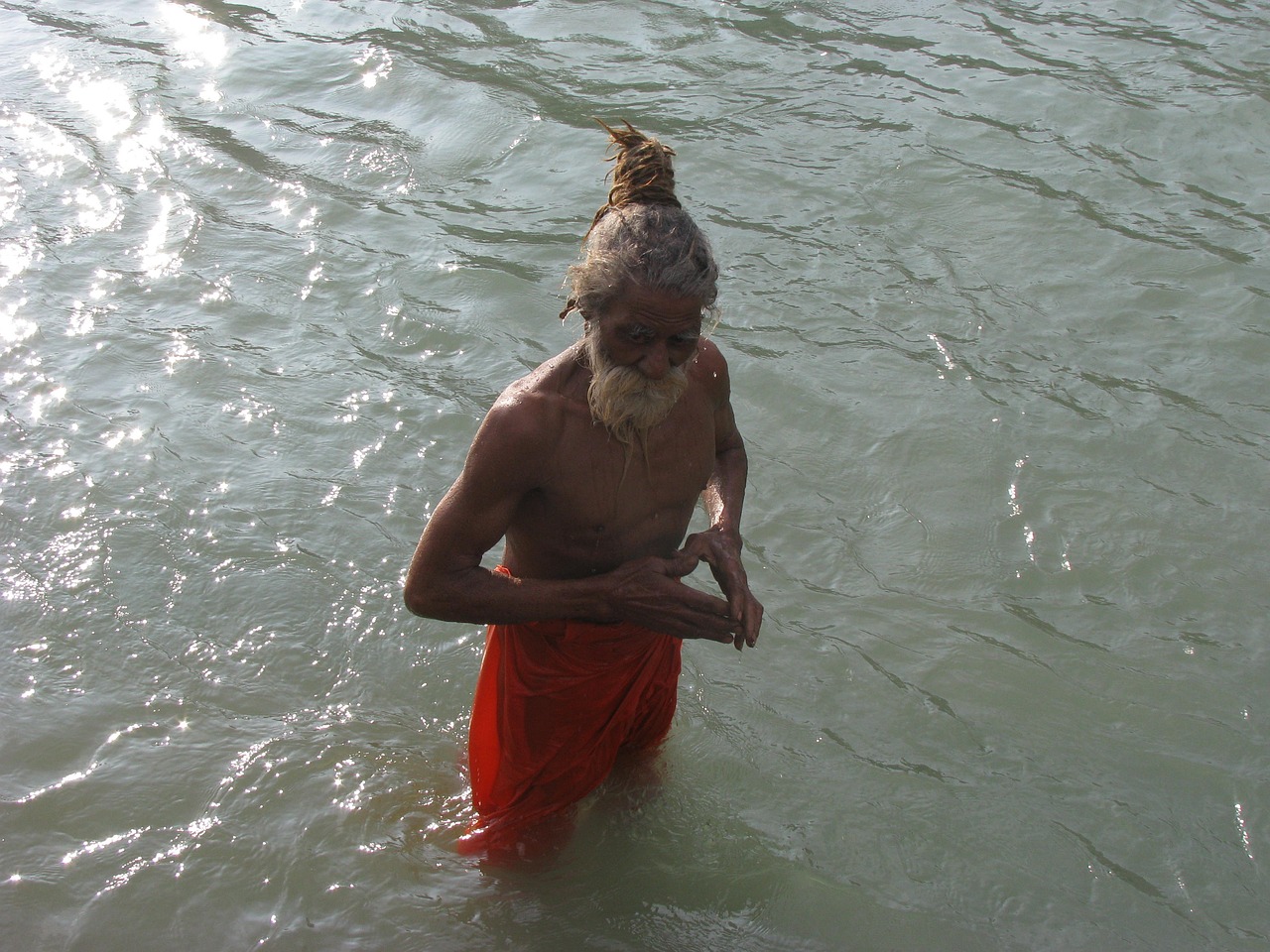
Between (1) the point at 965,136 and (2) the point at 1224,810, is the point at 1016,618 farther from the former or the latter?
(1) the point at 965,136

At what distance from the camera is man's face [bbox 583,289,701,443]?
9.14 feet

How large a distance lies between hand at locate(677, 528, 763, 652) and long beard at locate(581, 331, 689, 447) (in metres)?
0.33

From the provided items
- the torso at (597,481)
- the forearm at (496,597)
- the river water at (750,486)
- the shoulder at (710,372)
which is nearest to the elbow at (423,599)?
the forearm at (496,597)

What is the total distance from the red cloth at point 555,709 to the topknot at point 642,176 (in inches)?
42.3

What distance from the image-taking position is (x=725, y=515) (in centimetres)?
344

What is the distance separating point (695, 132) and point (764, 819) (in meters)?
5.41

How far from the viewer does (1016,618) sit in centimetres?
448

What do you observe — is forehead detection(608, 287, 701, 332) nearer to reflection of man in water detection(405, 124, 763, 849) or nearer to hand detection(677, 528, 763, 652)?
reflection of man in water detection(405, 124, 763, 849)

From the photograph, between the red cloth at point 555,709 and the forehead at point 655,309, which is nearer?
the forehead at point 655,309

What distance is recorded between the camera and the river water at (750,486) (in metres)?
3.62

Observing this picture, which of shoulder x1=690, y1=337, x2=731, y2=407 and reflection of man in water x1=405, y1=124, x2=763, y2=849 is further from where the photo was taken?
shoulder x1=690, y1=337, x2=731, y2=407

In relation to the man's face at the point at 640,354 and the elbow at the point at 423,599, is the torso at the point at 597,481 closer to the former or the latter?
the man's face at the point at 640,354

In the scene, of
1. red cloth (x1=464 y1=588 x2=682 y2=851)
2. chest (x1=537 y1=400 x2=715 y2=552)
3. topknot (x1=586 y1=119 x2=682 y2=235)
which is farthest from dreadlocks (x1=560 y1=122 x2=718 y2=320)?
red cloth (x1=464 y1=588 x2=682 y2=851)

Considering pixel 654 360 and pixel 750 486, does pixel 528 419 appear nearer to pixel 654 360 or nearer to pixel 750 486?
pixel 654 360
